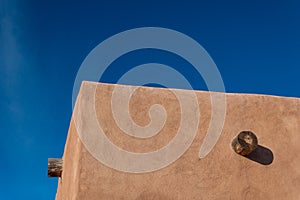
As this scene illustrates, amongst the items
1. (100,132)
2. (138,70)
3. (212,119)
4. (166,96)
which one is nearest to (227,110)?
(212,119)

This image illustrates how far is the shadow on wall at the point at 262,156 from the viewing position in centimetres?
496

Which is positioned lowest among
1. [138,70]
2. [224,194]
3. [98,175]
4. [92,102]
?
[224,194]

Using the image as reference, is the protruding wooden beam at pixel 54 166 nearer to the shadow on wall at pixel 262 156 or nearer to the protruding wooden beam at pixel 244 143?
the protruding wooden beam at pixel 244 143

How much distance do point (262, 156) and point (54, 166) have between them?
10.3 ft

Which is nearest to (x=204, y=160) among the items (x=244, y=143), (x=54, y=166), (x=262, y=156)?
(x=244, y=143)

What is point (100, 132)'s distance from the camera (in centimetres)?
466

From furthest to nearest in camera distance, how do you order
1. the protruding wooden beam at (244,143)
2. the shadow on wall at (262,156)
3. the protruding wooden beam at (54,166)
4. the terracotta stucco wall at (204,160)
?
1. the protruding wooden beam at (54,166)
2. the shadow on wall at (262,156)
3. the protruding wooden beam at (244,143)
4. the terracotta stucco wall at (204,160)

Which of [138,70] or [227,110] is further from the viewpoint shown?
[138,70]

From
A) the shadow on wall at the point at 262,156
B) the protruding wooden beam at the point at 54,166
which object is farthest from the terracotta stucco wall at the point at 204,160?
the protruding wooden beam at the point at 54,166

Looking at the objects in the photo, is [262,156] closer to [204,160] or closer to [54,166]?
[204,160]

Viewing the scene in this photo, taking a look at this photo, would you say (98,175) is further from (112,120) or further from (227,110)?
(227,110)

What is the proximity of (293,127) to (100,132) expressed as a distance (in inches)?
104

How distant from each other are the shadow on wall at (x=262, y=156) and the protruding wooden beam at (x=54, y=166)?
288cm

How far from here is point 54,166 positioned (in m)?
5.97
